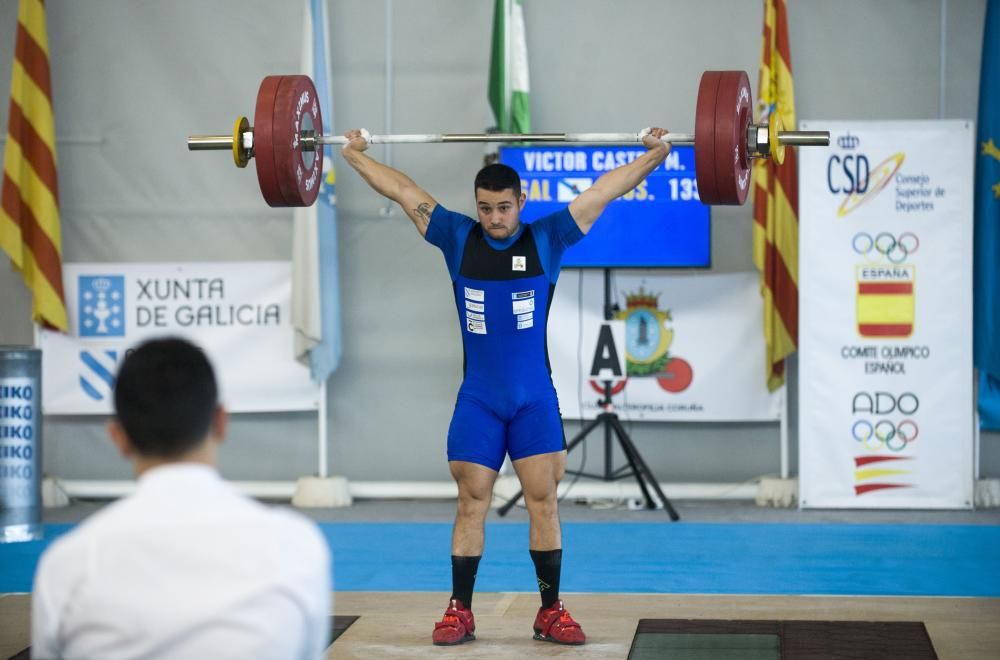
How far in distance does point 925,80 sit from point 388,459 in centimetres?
338

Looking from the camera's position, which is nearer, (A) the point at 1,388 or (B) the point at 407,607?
(B) the point at 407,607

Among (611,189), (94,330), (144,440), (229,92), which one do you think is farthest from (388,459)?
(144,440)

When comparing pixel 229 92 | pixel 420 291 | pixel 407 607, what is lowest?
pixel 407 607

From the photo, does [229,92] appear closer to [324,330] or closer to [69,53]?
[69,53]

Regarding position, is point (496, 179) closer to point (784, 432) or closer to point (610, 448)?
point (610, 448)

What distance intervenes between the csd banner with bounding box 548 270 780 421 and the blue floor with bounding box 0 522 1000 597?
2.68 feet

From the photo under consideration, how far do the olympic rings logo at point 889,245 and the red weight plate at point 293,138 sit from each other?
297 centimetres

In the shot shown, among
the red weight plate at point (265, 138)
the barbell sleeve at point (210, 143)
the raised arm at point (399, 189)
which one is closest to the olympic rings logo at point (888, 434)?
the raised arm at point (399, 189)

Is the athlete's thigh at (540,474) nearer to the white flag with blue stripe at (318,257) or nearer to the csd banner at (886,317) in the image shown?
the csd banner at (886,317)

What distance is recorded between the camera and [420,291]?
654 cm

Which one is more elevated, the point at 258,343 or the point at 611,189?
the point at 611,189

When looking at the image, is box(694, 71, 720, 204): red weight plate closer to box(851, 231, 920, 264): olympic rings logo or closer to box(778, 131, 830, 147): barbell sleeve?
box(778, 131, 830, 147): barbell sleeve

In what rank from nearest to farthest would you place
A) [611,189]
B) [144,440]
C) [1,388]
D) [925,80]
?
[144,440] < [611,189] < [1,388] < [925,80]

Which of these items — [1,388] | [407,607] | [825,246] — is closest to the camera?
[407,607]
